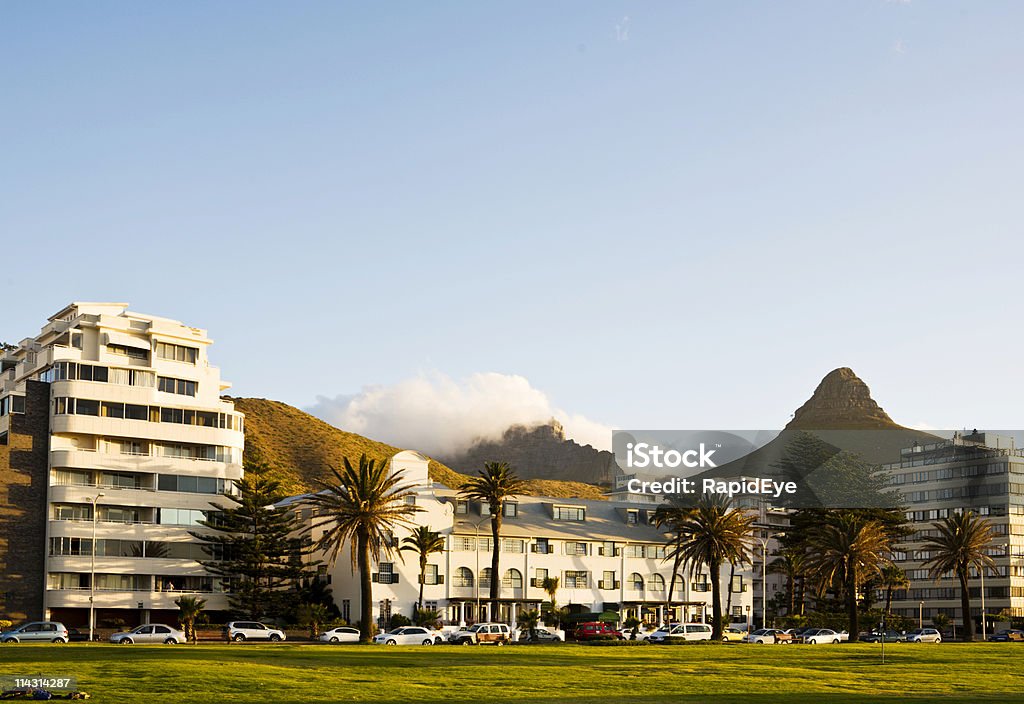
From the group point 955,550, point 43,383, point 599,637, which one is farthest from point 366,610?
point 955,550

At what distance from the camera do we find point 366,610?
96.4m

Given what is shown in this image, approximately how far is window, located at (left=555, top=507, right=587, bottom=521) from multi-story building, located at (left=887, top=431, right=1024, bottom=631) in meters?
60.0

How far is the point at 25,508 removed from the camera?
10819 cm

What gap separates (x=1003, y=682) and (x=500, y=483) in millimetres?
72831

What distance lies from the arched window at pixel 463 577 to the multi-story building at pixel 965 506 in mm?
76653

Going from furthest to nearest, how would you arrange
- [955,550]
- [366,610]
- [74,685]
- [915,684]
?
[955,550] → [366,610] → [915,684] → [74,685]

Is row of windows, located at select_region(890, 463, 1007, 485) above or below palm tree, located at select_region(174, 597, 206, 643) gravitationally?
above

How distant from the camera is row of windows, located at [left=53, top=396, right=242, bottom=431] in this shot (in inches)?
4363

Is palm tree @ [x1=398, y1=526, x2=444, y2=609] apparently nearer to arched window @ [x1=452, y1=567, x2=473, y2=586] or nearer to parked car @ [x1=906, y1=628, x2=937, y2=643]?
arched window @ [x1=452, y1=567, x2=473, y2=586]

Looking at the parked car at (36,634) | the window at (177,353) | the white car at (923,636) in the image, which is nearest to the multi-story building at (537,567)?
the white car at (923,636)

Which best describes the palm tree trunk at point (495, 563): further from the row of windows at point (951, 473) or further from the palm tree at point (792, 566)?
the row of windows at point (951, 473)

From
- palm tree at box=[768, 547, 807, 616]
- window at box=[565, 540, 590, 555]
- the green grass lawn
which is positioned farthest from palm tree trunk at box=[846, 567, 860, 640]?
the green grass lawn

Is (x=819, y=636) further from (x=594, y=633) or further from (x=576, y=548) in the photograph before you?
(x=576, y=548)

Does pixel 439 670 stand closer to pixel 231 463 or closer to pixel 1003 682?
pixel 1003 682
